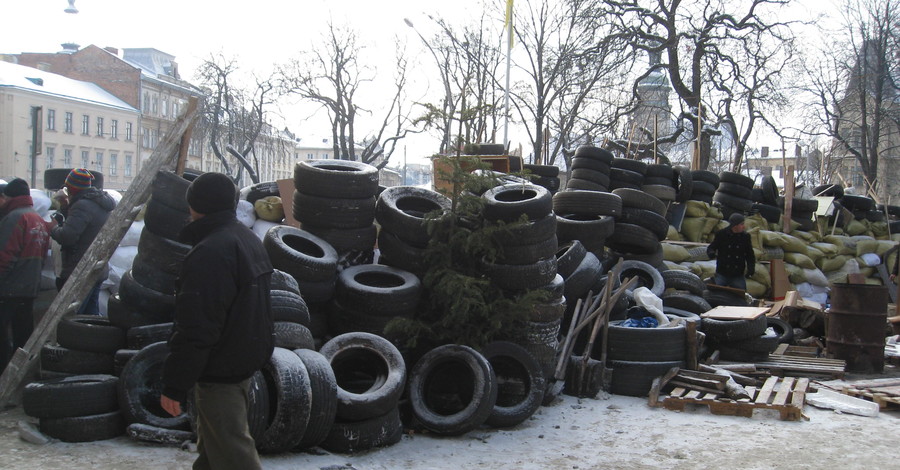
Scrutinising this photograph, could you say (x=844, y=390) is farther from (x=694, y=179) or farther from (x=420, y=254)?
(x=694, y=179)

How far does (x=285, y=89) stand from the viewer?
34375 mm

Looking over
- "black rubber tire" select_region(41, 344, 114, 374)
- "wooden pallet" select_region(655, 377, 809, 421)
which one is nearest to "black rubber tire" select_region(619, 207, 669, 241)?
"wooden pallet" select_region(655, 377, 809, 421)

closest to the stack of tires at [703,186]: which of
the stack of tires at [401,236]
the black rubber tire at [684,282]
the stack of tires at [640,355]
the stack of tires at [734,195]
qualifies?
the stack of tires at [734,195]

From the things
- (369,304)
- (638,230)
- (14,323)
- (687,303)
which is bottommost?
(687,303)

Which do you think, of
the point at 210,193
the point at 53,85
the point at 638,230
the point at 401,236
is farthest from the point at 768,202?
the point at 53,85

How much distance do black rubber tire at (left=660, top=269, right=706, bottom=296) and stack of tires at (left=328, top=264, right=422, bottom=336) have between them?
16.1 feet

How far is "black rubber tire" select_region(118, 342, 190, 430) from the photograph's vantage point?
5.55 metres

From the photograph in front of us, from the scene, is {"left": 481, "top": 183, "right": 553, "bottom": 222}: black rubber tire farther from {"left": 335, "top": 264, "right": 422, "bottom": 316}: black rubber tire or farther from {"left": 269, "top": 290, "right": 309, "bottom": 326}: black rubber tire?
{"left": 269, "top": 290, "right": 309, "bottom": 326}: black rubber tire

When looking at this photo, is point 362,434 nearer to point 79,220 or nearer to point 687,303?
point 79,220

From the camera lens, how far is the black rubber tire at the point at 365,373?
18.6ft

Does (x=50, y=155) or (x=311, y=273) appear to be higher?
(x=50, y=155)

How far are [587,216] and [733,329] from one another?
2.72m

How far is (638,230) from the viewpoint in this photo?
11219 mm

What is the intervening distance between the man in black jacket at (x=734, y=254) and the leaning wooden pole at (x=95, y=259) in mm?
7603
